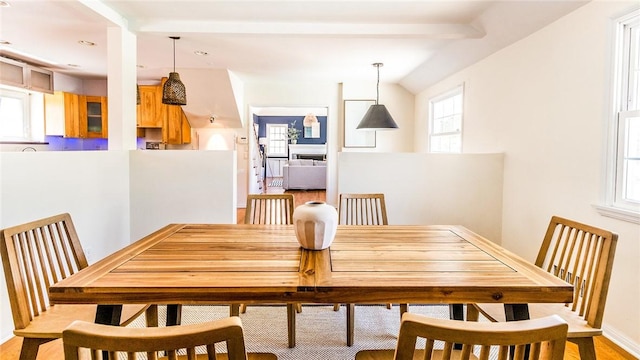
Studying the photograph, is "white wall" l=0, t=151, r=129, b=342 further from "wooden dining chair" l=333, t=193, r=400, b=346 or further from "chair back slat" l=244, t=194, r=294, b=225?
"wooden dining chair" l=333, t=193, r=400, b=346

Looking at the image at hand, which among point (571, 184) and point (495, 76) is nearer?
point (571, 184)

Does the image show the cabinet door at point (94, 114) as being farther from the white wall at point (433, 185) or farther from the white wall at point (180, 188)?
the white wall at point (433, 185)

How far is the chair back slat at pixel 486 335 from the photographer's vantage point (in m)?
0.73

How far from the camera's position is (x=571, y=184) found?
2670 mm

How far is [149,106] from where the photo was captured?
6289 mm

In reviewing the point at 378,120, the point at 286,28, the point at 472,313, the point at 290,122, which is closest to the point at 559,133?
Answer: the point at 472,313

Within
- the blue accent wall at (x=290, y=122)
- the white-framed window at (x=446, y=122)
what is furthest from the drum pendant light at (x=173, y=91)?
the blue accent wall at (x=290, y=122)

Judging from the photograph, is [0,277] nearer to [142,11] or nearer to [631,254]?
[142,11]

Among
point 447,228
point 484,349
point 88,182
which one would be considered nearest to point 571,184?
point 447,228

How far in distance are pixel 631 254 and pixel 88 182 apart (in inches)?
144

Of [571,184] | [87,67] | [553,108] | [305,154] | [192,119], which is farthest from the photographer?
[305,154]

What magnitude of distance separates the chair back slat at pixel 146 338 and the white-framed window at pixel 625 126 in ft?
7.98

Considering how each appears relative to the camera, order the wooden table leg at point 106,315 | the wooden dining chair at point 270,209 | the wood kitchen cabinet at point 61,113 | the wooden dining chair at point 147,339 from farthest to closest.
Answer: the wood kitchen cabinet at point 61,113 → the wooden dining chair at point 270,209 → the wooden table leg at point 106,315 → the wooden dining chair at point 147,339

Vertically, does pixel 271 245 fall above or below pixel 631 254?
above
